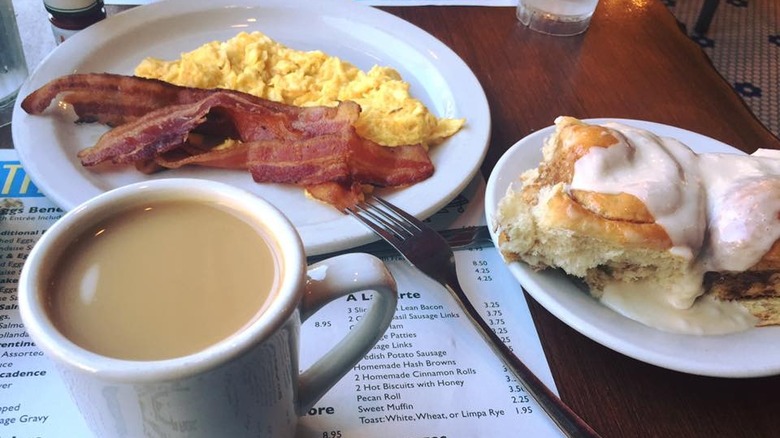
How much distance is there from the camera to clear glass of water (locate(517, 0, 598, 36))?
1407 millimetres

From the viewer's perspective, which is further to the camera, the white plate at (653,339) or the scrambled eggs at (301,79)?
the scrambled eggs at (301,79)

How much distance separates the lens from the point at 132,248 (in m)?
0.50

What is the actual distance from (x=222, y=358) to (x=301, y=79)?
0.83 metres

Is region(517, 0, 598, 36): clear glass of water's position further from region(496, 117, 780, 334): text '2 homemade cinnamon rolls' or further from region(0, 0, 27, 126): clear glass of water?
region(0, 0, 27, 126): clear glass of water

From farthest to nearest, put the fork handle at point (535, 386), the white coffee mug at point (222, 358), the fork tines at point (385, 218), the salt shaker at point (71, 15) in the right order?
1. the salt shaker at point (71, 15)
2. the fork tines at point (385, 218)
3. the fork handle at point (535, 386)
4. the white coffee mug at point (222, 358)

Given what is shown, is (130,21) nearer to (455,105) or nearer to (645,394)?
(455,105)

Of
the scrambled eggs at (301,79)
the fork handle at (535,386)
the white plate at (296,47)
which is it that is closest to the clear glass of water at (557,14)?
the white plate at (296,47)

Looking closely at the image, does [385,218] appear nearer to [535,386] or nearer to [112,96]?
[535,386]

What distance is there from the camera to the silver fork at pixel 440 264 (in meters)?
0.66

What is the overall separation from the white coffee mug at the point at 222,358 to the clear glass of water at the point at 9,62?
2.31ft

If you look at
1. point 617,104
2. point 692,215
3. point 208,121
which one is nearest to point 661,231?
point 692,215

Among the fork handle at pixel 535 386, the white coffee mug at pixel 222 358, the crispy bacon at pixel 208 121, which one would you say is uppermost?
the white coffee mug at pixel 222 358

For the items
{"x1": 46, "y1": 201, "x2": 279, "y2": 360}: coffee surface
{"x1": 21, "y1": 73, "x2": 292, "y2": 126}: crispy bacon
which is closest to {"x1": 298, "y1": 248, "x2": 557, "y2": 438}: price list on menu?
{"x1": 46, "y1": 201, "x2": 279, "y2": 360}: coffee surface

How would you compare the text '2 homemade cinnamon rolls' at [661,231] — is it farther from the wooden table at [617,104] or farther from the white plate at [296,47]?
the white plate at [296,47]
